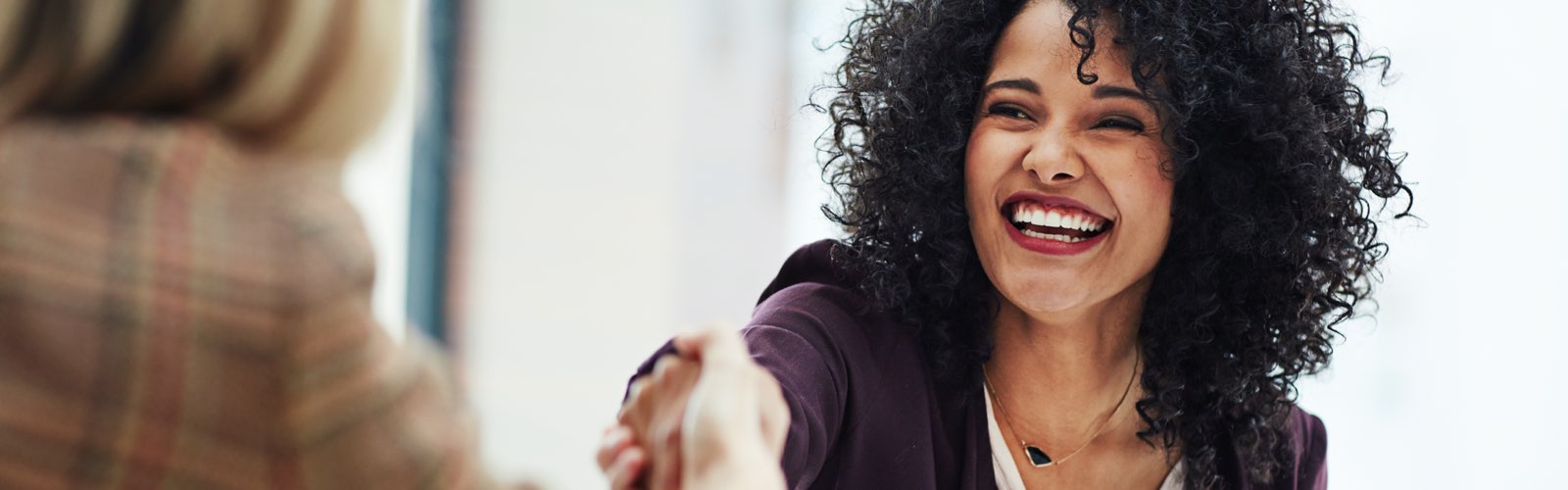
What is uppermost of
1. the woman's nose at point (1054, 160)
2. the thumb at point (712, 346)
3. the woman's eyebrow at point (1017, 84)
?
the woman's eyebrow at point (1017, 84)

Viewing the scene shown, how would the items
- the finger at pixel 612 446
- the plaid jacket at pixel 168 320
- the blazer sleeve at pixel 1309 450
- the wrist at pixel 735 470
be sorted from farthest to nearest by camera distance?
1. the blazer sleeve at pixel 1309 450
2. the finger at pixel 612 446
3. the wrist at pixel 735 470
4. the plaid jacket at pixel 168 320

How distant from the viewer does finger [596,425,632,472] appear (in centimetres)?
113

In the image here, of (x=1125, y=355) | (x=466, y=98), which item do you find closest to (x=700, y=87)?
(x=466, y=98)

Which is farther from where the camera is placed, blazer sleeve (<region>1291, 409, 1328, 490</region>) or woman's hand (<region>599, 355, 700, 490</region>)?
blazer sleeve (<region>1291, 409, 1328, 490</region>)

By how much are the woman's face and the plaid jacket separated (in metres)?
0.91

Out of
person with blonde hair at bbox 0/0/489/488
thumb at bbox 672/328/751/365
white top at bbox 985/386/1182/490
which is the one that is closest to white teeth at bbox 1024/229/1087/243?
white top at bbox 985/386/1182/490

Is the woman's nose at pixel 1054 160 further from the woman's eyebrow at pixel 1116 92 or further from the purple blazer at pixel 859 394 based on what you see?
the purple blazer at pixel 859 394

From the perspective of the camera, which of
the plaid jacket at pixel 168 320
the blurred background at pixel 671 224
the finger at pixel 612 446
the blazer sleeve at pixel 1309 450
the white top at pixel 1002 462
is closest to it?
the plaid jacket at pixel 168 320

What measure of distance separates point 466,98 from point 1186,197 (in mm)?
1464

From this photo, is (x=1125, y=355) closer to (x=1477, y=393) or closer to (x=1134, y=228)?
(x=1134, y=228)

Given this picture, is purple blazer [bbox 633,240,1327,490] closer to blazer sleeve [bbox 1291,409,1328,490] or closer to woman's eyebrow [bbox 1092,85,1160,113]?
blazer sleeve [bbox 1291,409,1328,490]

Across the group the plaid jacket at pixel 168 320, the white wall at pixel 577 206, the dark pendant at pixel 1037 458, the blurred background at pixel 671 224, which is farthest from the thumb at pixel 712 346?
the white wall at pixel 577 206

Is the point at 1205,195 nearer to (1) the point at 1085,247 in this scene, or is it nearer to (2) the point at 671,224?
(1) the point at 1085,247

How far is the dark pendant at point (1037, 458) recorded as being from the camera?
1.66 m
